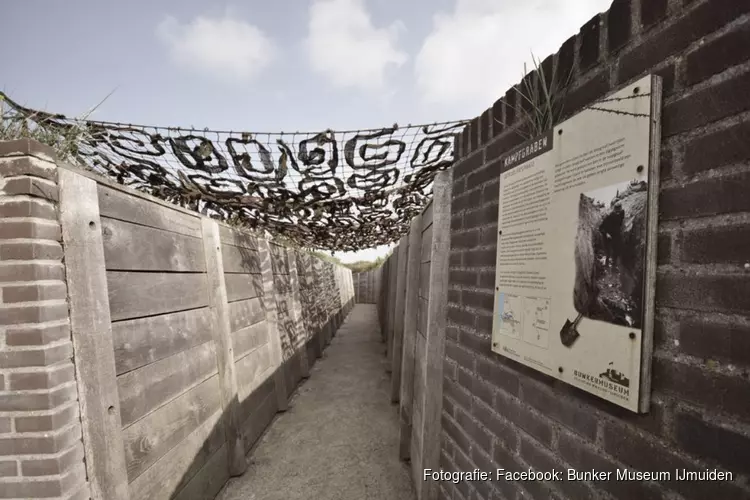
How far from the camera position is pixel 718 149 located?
812 millimetres

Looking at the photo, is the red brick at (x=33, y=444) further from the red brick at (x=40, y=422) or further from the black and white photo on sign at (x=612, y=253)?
the black and white photo on sign at (x=612, y=253)

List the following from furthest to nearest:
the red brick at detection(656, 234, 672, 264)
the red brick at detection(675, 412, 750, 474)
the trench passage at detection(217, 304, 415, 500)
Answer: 1. the trench passage at detection(217, 304, 415, 500)
2. the red brick at detection(656, 234, 672, 264)
3. the red brick at detection(675, 412, 750, 474)

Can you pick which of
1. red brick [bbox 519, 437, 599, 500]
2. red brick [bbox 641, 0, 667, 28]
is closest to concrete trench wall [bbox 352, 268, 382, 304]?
red brick [bbox 519, 437, 599, 500]

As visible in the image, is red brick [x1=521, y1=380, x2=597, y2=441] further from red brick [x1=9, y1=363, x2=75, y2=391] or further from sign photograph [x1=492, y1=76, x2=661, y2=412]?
red brick [x1=9, y1=363, x2=75, y2=391]

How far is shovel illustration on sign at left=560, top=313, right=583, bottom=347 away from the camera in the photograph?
46.0 inches

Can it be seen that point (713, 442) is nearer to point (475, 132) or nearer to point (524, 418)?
point (524, 418)

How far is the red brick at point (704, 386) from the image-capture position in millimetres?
740

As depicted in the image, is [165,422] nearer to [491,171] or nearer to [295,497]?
[295,497]

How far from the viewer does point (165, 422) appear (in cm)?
231

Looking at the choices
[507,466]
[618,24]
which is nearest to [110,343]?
[507,466]

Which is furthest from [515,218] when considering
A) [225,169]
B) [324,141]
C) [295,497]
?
[225,169]

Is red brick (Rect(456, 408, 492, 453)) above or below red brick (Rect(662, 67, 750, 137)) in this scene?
below

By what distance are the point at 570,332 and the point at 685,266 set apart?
42 centimetres

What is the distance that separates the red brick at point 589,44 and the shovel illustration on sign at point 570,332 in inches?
34.4
